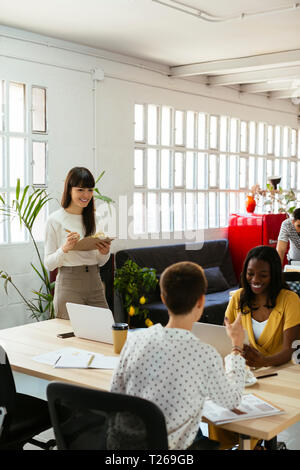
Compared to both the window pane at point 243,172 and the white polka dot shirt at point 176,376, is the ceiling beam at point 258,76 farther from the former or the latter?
the white polka dot shirt at point 176,376

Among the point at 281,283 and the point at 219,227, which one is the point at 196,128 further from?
the point at 281,283

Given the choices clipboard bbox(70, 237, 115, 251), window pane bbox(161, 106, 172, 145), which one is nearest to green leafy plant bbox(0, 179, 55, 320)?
clipboard bbox(70, 237, 115, 251)

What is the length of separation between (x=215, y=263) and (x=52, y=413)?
18.2ft

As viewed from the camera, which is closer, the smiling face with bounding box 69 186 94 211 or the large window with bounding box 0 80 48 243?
the smiling face with bounding box 69 186 94 211

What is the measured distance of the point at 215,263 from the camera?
729cm

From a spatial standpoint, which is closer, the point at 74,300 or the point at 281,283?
the point at 281,283

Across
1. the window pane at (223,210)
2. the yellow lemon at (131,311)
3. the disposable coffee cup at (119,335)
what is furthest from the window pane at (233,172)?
the disposable coffee cup at (119,335)

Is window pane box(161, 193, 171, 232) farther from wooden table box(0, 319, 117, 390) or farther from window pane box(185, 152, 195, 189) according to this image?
wooden table box(0, 319, 117, 390)

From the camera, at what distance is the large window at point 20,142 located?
A: 5207mm

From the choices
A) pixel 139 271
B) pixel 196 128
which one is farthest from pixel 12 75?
pixel 196 128

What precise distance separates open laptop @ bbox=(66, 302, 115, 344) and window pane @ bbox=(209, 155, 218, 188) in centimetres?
492

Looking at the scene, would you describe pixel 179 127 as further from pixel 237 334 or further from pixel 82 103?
pixel 237 334

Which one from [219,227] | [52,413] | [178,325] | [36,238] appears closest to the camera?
[52,413]

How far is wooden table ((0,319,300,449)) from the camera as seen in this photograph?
202 centimetres
